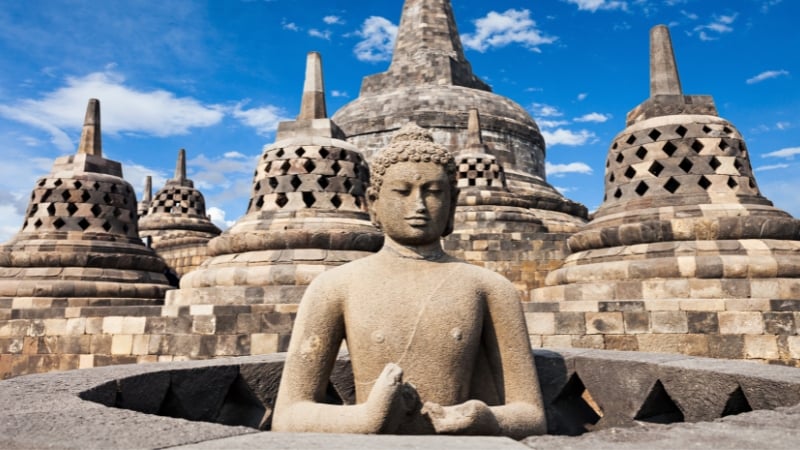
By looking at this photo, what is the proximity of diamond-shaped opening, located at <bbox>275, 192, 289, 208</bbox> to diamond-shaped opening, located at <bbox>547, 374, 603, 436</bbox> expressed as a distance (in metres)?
5.43

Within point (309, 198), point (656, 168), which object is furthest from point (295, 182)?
point (656, 168)

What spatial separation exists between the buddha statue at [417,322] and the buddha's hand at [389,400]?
322 millimetres

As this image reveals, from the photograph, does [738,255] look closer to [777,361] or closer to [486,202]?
[777,361]

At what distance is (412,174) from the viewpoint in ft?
9.42

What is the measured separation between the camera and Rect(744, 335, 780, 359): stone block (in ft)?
17.8

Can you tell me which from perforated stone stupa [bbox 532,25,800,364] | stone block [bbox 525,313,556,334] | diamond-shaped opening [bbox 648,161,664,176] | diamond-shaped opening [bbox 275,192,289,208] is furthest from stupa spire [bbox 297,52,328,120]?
diamond-shaped opening [bbox 648,161,664,176]

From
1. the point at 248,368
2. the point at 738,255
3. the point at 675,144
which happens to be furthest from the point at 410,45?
the point at 248,368

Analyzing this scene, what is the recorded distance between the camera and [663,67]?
8297 mm

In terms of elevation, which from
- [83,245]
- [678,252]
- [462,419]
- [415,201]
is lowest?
[462,419]

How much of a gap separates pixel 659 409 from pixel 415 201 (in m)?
1.93

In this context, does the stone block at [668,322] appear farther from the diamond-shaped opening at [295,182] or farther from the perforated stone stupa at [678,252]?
the diamond-shaped opening at [295,182]

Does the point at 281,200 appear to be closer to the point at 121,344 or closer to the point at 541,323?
the point at 121,344

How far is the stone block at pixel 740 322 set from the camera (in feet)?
18.2

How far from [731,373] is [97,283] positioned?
8.66m
